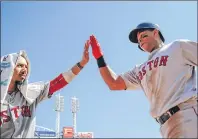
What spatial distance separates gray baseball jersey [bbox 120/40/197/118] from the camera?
338 cm

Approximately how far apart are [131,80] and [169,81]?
920mm

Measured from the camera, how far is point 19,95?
147 inches

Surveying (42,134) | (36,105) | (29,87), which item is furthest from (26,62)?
(42,134)

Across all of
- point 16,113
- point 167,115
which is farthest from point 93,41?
point 167,115

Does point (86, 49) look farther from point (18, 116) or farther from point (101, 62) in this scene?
point (18, 116)

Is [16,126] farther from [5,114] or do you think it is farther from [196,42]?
[196,42]

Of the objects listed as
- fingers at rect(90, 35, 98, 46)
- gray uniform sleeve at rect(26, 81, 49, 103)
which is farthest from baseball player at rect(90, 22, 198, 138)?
gray uniform sleeve at rect(26, 81, 49, 103)

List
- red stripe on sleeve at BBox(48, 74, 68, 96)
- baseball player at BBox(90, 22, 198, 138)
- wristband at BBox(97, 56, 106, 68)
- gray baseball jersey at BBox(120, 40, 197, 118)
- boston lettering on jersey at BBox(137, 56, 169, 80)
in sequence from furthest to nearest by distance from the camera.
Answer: wristband at BBox(97, 56, 106, 68) → red stripe on sleeve at BBox(48, 74, 68, 96) → boston lettering on jersey at BBox(137, 56, 169, 80) → gray baseball jersey at BBox(120, 40, 197, 118) → baseball player at BBox(90, 22, 198, 138)

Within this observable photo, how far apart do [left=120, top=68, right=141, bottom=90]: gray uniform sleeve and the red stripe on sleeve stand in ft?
2.86

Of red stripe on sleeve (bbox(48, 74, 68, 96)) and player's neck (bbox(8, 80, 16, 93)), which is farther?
red stripe on sleeve (bbox(48, 74, 68, 96))

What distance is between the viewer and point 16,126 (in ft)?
11.3

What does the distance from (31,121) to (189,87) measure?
187 centimetres

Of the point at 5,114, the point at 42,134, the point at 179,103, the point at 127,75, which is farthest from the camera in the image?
the point at 42,134

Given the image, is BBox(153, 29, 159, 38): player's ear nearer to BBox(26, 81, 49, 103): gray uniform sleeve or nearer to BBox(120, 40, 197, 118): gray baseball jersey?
BBox(120, 40, 197, 118): gray baseball jersey
